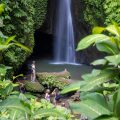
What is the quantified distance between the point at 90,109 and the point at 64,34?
52.8 feet

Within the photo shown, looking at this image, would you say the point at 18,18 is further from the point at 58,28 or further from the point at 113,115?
the point at 113,115

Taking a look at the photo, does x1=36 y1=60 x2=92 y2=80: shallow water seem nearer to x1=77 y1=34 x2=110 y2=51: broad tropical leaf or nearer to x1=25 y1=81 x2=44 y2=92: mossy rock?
x1=25 y1=81 x2=44 y2=92: mossy rock

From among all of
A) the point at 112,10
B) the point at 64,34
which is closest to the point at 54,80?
the point at 112,10

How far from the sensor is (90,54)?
15.1 meters

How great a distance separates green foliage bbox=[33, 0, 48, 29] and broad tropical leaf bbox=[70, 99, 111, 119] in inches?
566

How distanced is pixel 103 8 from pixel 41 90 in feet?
16.0

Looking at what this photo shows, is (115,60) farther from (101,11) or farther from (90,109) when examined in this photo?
(101,11)

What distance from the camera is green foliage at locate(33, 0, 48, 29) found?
15539 mm

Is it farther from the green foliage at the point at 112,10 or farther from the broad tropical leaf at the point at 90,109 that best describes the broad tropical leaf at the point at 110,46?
the green foliage at the point at 112,10

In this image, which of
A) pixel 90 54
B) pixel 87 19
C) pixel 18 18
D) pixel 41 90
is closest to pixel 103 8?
pixel 87 19

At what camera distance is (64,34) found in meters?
17.2

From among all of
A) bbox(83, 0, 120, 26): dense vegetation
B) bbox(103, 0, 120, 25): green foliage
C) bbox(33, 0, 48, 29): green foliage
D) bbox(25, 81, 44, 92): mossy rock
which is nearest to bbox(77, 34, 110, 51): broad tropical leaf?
bbox(25, 81, 44, 92): mossy rock

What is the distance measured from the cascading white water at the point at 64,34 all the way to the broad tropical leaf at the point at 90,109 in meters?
15.0

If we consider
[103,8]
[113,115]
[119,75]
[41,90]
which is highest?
[103,8]
